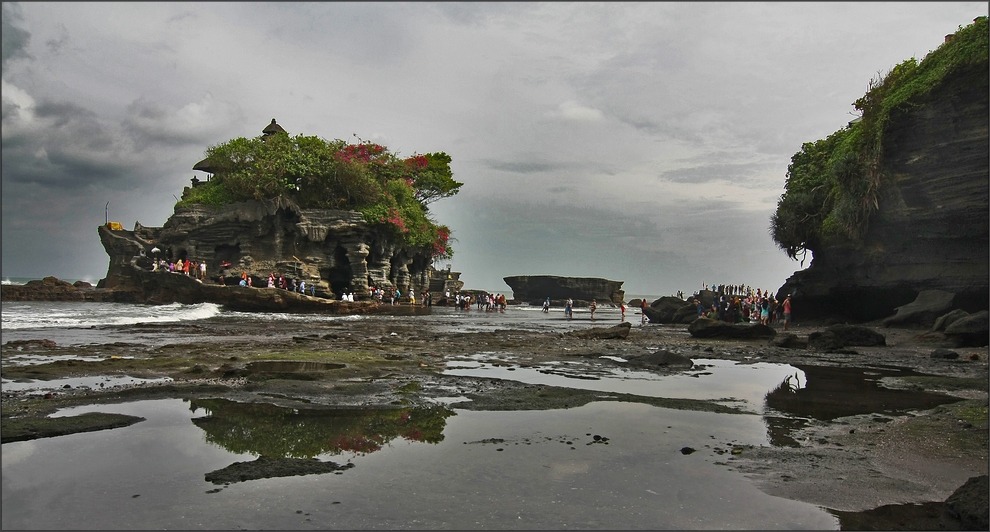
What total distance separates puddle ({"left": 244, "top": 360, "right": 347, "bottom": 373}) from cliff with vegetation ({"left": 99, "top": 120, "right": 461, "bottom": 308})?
1070 inches

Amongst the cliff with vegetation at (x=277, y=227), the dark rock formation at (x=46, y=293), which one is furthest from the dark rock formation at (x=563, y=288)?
the dark rock formation at (x=46, y=293)

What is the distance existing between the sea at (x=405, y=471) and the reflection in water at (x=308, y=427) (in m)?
0.02

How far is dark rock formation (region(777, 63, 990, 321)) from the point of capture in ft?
62.6

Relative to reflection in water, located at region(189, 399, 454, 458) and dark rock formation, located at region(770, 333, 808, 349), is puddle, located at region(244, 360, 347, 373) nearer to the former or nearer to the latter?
reflection in water, located at region(189, 399, 454, 458)

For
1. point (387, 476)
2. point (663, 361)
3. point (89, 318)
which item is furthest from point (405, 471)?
point (89, 318)

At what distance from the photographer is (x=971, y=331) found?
15.3 meters

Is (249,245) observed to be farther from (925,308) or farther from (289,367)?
(925,308)

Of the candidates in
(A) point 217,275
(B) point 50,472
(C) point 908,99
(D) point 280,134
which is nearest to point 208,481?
(B) point 50,472

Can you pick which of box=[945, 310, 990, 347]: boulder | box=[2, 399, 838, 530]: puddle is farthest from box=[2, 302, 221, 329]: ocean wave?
box=[945, 310, 990, 347]: boulder

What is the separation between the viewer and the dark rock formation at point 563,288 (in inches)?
3241

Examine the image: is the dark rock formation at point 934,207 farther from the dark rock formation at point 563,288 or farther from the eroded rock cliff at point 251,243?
the dark rock formation at point 563,288

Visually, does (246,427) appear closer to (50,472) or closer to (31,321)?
(50,472)

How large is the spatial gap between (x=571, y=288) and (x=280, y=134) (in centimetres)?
4794

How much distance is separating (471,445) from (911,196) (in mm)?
22353
